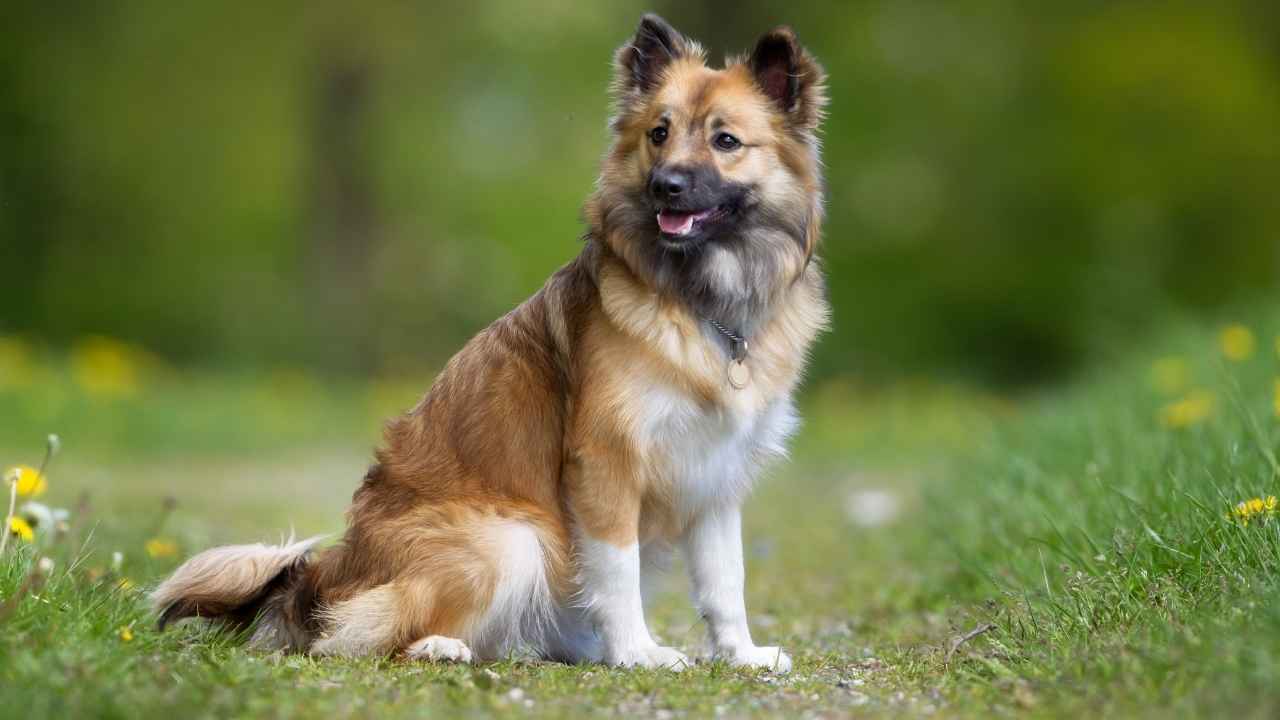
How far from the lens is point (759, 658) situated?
4352 mm

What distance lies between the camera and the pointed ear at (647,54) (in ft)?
15.5

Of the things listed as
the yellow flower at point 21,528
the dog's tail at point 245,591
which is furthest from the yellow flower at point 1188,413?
the yellow flower at point 21,528

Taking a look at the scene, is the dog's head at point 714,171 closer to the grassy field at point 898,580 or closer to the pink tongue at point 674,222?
the pink tongue at point 674,222

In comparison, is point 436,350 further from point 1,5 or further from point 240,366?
point 1,5

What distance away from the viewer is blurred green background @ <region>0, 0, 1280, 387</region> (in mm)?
15734

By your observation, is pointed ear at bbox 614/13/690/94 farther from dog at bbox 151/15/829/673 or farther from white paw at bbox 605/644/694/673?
white paw at bbox 605/644/694/673

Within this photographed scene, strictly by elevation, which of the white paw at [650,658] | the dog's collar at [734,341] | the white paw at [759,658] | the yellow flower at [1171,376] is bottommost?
the yellow flower at [1171,376]

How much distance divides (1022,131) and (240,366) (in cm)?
894

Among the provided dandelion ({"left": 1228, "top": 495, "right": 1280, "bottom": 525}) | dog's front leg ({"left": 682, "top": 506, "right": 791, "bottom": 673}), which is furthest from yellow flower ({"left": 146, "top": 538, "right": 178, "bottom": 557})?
dandelion ({"left": 1228, "top": 495, "right": 1280, "bottom": 525})

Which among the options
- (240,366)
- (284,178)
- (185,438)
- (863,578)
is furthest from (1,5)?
(863,578)

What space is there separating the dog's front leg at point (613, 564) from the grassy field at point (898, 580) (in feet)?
0.52

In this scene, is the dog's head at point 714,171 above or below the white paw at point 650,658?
above

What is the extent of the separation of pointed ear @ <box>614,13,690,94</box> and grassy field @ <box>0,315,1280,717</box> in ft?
5.95

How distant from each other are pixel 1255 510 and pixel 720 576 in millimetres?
1486
